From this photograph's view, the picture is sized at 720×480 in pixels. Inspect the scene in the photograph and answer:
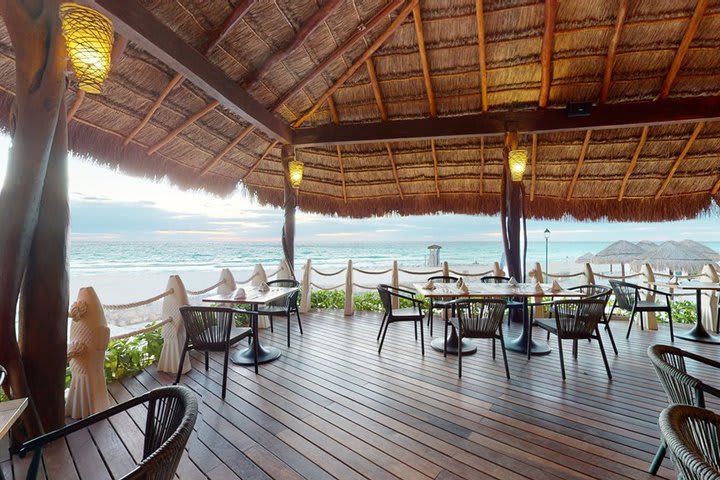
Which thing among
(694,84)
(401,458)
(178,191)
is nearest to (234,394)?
(401,458)

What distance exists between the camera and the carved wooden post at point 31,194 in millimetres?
1695

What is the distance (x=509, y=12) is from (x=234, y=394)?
488 centimetres

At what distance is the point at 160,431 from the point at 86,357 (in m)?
1.74

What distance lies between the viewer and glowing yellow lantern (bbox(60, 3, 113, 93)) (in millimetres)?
1632

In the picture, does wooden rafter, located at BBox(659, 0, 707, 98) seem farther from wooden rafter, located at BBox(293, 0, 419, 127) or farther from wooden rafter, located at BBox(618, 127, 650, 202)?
wooden rafter, located at BBox(293, 0, 419, 127)

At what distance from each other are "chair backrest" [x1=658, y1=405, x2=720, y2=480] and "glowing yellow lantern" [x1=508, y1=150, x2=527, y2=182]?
3837 millimetres

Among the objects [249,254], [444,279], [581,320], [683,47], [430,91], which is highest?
[683,47]

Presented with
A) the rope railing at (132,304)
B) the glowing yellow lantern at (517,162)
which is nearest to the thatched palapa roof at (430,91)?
the glowing yellow lantern at (517,162)

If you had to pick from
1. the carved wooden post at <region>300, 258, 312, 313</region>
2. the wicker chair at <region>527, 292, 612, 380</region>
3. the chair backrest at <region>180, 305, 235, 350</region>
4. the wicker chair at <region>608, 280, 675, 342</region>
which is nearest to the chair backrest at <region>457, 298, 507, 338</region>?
the wicker chair at <region>527, 292, 612, 380</region>

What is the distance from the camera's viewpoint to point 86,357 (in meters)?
2.37

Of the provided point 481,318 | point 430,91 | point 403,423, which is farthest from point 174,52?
point 481,318

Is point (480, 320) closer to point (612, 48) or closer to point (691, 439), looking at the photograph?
point (691, 439)

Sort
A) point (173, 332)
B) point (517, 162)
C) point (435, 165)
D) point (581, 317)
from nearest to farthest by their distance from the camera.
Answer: point (581, 317) → point (173, 332) → point (517, 162) → point (435, 165)

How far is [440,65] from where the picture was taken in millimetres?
4523
